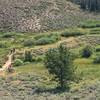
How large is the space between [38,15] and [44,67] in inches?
1709

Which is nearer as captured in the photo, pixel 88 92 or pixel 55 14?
pixel 88 92

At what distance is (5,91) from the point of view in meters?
70.9

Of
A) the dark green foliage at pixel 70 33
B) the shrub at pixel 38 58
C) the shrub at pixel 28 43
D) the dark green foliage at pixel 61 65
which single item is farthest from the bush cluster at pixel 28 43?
the dark green foliage at pixel 61 65

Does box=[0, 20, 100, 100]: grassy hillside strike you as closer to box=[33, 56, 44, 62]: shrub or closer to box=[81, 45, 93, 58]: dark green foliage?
box=[33, 56, 44, 62]: shrub

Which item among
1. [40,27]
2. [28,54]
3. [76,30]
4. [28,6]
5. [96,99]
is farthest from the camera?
[28,6]

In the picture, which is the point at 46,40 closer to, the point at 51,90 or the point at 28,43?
the point at 28,43

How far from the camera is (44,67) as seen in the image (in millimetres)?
89562

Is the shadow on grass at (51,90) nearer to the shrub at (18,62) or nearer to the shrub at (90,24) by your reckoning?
the shrub at (18,62)

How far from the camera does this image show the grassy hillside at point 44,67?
6888cm

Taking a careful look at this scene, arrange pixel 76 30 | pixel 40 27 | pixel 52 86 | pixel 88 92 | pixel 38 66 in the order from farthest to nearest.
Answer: pixel 40 27 < pixel 76 30 < pixel 38 66 < pixel 52 86 < pixel 88 92

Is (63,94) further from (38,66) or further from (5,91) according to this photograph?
(38,66)

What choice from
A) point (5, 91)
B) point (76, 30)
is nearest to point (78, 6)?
point (76, 30)

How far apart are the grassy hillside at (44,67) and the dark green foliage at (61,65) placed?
116 cm

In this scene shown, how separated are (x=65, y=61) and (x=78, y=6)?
59.3 m
